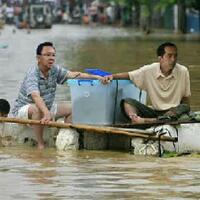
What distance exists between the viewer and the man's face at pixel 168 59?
34.2 feet

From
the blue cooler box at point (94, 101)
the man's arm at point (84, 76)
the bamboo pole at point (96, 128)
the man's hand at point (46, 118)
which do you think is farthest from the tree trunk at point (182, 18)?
the man's hand at point (46, 118)

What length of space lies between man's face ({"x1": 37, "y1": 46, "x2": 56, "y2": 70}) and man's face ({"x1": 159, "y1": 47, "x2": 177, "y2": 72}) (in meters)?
1.06

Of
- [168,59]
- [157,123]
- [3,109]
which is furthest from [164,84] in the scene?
[3,109]

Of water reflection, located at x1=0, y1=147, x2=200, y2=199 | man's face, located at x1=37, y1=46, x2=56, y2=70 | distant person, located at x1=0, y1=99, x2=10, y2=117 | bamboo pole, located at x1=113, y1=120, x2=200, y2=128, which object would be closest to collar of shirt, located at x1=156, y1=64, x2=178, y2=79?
bamboo pole, located at x1=113, y1=120, x2=200, y2=128

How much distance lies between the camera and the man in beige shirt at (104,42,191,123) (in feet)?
34.3

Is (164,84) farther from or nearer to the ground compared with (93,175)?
farther from the ground

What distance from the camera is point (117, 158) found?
32.4ft

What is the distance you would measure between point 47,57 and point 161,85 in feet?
3.74

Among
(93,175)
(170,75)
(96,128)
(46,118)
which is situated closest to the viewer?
(93,175)

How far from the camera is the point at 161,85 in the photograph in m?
10.6

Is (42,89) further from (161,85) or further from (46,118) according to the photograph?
(161,85)

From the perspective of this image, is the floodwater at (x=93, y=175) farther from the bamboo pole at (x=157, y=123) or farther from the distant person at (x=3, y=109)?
the distant person at (x=3, y=109)

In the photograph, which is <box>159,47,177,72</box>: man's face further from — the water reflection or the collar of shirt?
the water reflection

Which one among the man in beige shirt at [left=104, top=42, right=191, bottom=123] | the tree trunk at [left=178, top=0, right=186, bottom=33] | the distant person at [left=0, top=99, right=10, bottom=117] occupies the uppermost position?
the tree trunk at [left=178, top=0, right=186, bottom=33]
